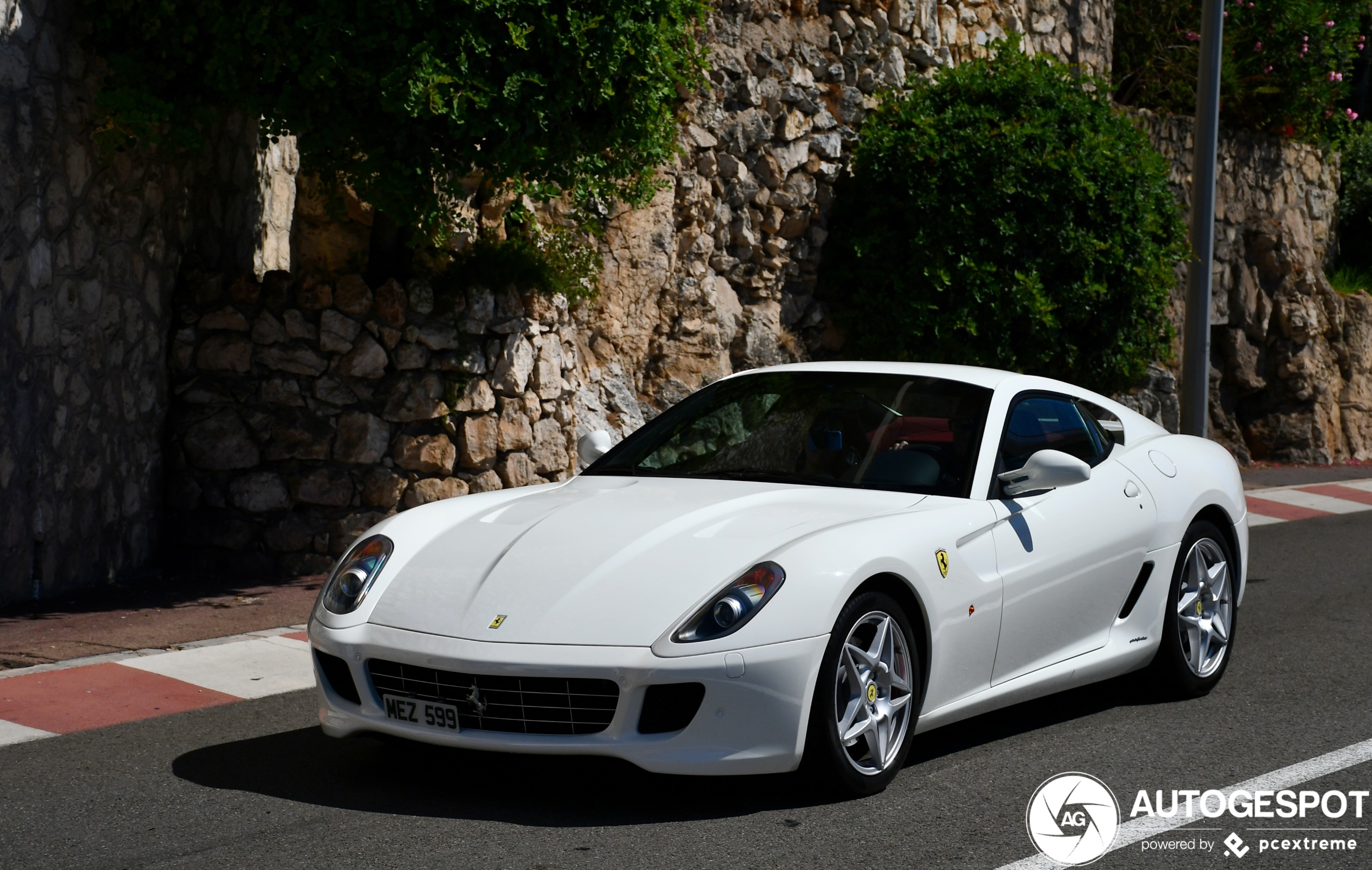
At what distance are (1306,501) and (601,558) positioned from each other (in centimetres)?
1130

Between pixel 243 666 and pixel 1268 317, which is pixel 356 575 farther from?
pixel 1268 317

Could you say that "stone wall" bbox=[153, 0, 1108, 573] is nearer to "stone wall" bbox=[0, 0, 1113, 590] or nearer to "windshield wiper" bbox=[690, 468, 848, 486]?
"stone wall" bbox=[0, 0, 1113, 590]

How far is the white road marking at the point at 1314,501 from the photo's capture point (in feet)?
45.1

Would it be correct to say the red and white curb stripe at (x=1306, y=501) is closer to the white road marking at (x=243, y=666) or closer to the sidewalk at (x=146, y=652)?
the sidewalk at (x=146, y=652)

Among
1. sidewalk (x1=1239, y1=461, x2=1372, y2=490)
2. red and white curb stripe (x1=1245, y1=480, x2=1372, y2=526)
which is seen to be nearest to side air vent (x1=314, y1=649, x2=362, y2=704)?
red and white curb stripe (x1=1245, y1=480, x2=1372, y2=526)

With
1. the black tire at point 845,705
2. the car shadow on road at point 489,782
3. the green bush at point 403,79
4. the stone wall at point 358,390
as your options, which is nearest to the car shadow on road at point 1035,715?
the car shadow on road at point 489,782

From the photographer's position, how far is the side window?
18.5 ft

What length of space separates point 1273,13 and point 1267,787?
1564 cm

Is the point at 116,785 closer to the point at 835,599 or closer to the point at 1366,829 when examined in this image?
the point at 835,599

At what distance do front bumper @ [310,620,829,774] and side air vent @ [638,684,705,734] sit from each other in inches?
0.7

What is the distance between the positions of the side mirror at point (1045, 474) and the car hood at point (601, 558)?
1.36 feet

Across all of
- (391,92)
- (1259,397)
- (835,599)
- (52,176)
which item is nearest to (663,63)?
(391,92)

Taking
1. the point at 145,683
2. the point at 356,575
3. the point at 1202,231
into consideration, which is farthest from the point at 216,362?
the point at 1202,231

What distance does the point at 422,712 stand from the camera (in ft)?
14.9
